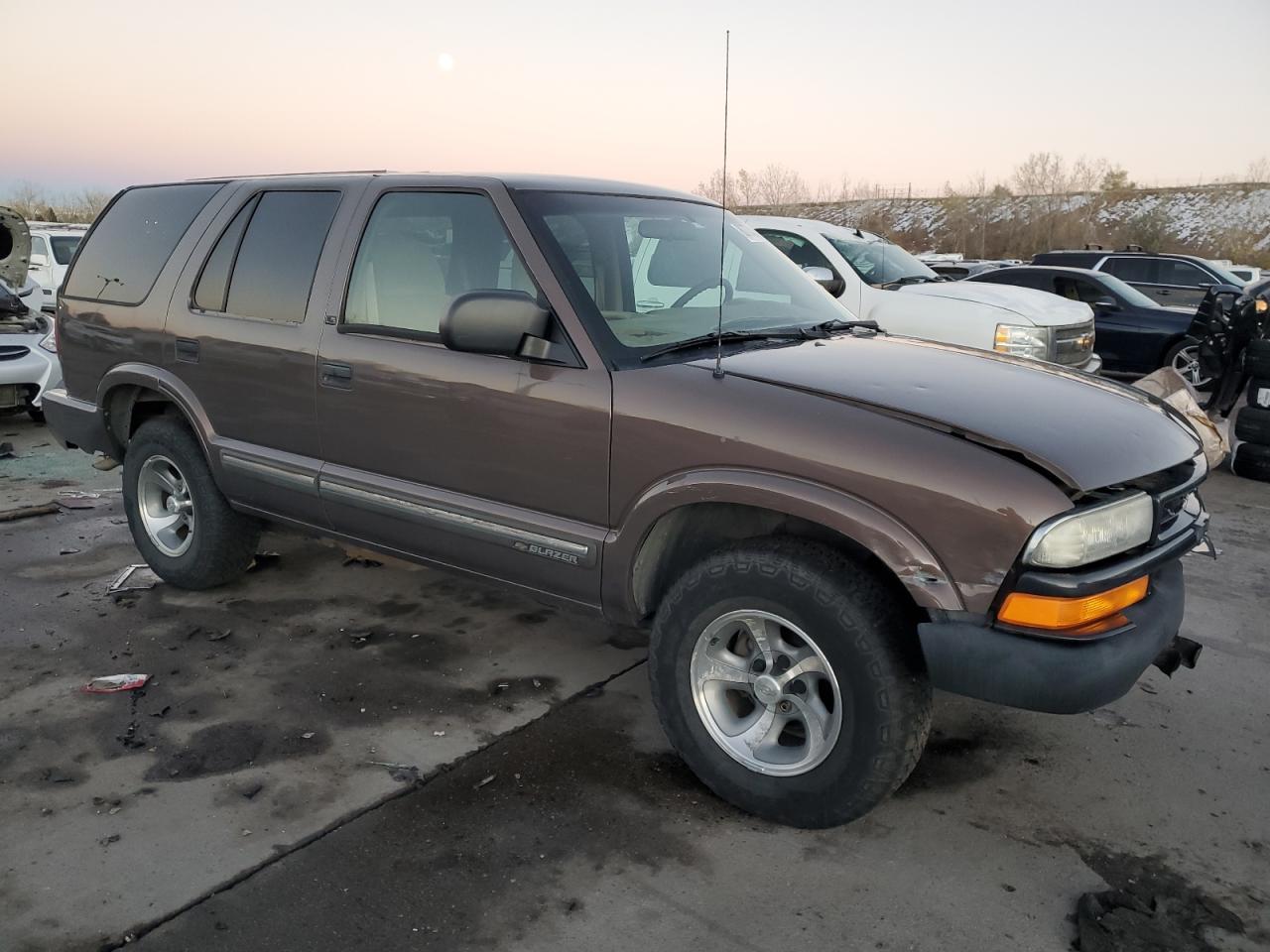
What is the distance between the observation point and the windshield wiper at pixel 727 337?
3.14 meters

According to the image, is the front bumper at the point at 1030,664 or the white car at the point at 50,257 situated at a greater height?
the white car at the point at 50,257

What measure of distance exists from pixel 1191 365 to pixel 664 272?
9.59m

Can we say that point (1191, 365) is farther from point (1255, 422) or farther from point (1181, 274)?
point (1181, 274)

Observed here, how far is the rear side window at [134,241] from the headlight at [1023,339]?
5461 millimetres

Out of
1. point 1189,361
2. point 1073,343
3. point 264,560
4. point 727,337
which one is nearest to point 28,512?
point 264,560

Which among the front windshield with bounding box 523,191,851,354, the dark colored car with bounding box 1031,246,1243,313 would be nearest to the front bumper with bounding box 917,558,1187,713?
the front windshield with bounding box 523,191,851,354

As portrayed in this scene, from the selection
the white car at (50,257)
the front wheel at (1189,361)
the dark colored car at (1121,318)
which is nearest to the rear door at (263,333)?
the front wheel at (1189,361)

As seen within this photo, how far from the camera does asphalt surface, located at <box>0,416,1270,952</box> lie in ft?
8.11

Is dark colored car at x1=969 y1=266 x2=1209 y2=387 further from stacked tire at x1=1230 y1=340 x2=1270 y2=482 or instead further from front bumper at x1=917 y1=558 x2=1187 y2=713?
front bumper at x1=917 y1=558 x2=1187 y2=713

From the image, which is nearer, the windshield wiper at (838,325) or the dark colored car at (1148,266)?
the windshield wiper at (838,325)

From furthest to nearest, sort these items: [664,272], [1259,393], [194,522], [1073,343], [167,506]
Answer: [1073,343]
[1259,393]
[167,506]
[194,522]
[664,272]

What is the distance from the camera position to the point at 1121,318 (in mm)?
12398

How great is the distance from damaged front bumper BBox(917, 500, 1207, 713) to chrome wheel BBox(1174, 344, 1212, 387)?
8.89 metres

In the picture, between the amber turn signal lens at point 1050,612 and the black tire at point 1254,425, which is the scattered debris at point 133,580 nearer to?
the amber turn signal lens at point 1050,612
